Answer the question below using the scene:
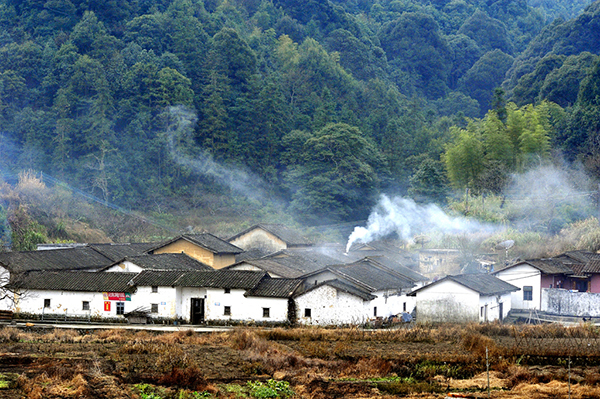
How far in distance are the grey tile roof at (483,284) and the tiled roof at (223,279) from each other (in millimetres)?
6864

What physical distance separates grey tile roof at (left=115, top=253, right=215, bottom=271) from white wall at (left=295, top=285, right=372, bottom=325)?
8339 millimetres

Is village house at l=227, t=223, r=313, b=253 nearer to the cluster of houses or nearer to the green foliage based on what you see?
the cluster of houses

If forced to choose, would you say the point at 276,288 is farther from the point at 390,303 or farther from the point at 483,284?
the point at 483,284

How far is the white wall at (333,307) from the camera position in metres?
30.2

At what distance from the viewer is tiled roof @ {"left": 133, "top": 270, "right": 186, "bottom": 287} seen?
3169 centimetres

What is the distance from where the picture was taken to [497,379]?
66.6 feet

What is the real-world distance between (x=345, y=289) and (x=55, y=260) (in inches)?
571

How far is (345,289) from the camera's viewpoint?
30203mm

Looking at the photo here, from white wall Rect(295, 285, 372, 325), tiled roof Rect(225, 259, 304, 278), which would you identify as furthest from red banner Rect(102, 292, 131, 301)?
white wall Rect(295, 285, 372, 325)

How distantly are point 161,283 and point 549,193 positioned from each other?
31661 millimetres

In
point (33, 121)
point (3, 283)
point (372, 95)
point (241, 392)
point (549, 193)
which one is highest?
point (372, 95)

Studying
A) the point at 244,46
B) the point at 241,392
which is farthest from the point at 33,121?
the point at 241,392

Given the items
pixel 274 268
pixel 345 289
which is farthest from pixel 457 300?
pixel 274 268

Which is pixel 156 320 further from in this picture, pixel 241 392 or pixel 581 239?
pixel 581 239
